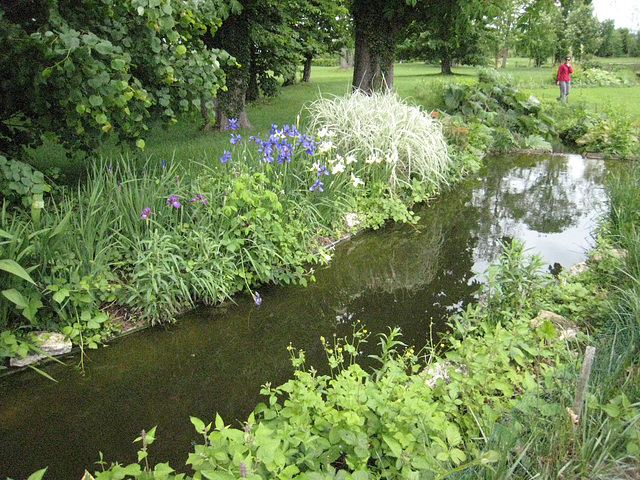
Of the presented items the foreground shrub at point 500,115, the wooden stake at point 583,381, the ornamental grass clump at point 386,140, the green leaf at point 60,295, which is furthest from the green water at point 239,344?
the foreground shrub at point 500,115

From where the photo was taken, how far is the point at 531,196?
7.11 m

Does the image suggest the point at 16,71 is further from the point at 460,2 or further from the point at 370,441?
the point at 460,2

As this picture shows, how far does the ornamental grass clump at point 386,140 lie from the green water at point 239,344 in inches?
27.1

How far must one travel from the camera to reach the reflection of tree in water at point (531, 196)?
5.86 m

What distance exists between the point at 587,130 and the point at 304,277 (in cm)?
885

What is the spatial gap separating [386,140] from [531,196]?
246 cm

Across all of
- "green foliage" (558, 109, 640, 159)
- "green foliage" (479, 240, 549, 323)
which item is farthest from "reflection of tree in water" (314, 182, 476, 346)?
"green foliage" (558, 109, 640, 159)

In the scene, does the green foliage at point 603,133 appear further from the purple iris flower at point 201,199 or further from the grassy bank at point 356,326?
the purple iris flower at point 201,199

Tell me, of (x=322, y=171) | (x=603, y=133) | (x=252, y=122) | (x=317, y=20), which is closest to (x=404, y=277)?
(x=322, y=171)

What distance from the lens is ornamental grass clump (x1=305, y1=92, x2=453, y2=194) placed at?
611cm

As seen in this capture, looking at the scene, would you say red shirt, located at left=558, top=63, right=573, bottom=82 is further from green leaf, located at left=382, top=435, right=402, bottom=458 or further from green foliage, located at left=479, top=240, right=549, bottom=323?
green leaf, located at left=382, top=435, right=402, bottom=458

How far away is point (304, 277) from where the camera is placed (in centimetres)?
447

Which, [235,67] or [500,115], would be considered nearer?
[235,67]

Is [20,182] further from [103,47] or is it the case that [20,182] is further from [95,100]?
[103,47]
